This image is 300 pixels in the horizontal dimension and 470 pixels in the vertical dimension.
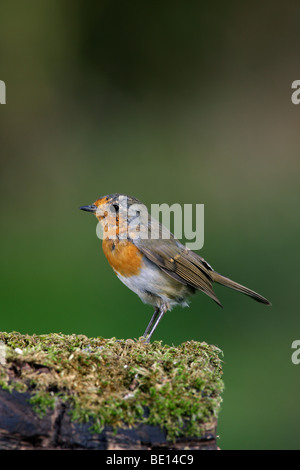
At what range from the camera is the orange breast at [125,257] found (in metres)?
3.80

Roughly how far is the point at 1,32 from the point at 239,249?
5.33 m

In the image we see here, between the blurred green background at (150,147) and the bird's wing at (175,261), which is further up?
the blurred green background at (150,147)

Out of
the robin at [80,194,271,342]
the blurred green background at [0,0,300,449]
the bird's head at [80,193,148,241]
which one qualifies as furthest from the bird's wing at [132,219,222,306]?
the blurred green background at [0,0,300,449]

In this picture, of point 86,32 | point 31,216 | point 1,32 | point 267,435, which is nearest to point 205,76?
point 86,32

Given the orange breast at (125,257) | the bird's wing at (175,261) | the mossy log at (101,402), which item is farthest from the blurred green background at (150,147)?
the mossy log at (101,402)

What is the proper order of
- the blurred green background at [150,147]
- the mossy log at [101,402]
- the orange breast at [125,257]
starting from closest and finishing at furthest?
1. the mossy log at [101,402]
2. the orange breast at [125,257]
3. the blurred green background at [150,147]

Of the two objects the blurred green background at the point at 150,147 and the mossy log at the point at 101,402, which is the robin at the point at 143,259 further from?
the blurred green background at the point at 150,147

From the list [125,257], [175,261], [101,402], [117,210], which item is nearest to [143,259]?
[125,257]

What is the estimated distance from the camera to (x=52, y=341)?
9.19ft

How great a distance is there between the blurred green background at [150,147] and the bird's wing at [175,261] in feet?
6.78

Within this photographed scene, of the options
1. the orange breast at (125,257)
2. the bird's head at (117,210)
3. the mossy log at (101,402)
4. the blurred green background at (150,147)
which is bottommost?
the mossy log at (101,402)

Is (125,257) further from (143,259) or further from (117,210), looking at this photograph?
(117,210)

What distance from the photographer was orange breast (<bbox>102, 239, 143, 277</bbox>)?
3799 mm

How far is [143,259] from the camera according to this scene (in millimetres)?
3848
